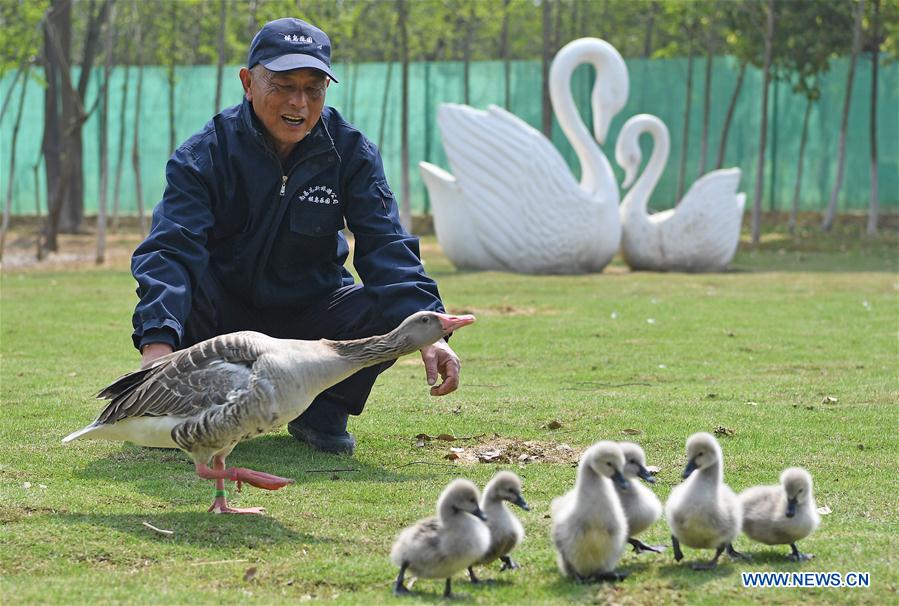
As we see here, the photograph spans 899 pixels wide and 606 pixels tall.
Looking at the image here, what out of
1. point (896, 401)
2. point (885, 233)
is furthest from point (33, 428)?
point (885, 233)

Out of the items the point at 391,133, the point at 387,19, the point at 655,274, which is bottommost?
the point at 655,274

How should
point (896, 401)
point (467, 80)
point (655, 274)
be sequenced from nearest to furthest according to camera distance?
point (896, 401) < point (655, 274) < point (467, 80)

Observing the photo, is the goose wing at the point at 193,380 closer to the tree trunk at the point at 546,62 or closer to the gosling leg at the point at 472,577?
the gosling leg at the point at 472,577

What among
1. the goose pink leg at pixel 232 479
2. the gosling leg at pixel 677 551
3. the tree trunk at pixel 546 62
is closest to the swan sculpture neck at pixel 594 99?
the tree trunk at pixel 546 62

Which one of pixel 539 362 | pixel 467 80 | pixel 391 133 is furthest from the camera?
pixel 391 133

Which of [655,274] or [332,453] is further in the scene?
[655,274]

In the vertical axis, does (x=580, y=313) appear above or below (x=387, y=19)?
below

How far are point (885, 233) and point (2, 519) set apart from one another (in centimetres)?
2595

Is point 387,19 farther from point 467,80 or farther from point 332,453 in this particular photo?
point 332,453

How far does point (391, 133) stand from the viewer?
34031mm

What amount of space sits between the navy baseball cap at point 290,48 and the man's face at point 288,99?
0.06 meters

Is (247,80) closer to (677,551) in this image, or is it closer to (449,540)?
(449,540)

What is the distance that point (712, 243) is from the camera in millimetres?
20438

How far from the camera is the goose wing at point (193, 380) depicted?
5.47m
